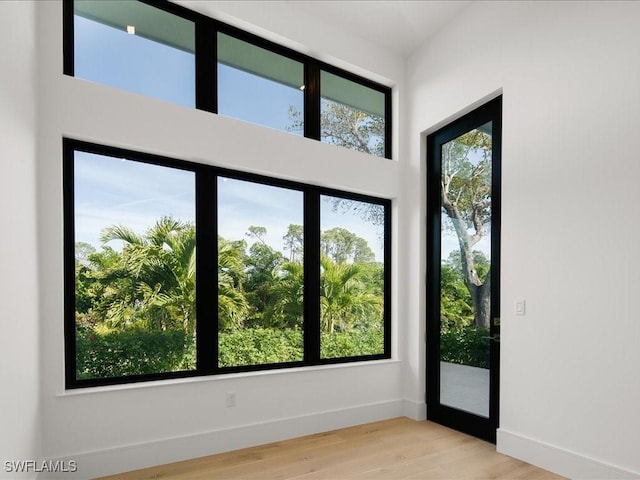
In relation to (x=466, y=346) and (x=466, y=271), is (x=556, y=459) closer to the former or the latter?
(x=466, y=346)

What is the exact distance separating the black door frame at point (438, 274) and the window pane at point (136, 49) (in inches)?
94.2

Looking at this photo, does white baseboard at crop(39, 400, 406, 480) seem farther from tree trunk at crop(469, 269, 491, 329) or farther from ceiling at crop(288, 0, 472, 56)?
ceiling at crop(288, 0, 472, 56)

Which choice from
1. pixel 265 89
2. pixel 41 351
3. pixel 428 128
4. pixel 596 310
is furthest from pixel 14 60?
pixel 596 310

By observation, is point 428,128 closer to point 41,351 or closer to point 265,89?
point 265,89

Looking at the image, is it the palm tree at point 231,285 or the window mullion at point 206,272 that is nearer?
the window mullion at point 206,272

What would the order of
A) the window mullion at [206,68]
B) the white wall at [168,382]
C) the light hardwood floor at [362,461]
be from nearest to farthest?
the white wall at [168,382] → the light hardwood floor at [362,461] → the window mullion at [206,68]

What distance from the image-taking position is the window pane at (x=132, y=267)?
109 inches

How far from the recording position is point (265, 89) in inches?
143

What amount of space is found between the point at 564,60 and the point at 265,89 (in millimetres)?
2378

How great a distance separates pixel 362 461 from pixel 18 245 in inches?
104

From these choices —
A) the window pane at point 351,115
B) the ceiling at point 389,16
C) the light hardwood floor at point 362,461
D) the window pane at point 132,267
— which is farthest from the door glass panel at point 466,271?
the window pane at point 132,267

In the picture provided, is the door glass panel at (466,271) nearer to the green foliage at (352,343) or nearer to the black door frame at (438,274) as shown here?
the black door frame at (438,274)

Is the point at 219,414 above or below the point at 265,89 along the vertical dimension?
below

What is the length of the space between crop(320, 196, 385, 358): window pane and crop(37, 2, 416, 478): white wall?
22 cm
